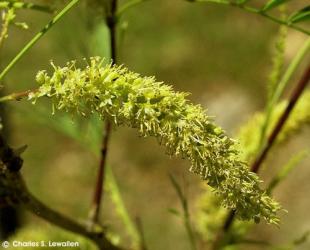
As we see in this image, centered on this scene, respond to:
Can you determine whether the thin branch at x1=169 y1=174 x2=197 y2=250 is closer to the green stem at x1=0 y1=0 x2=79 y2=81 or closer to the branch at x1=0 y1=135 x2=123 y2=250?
→ the branch at x1=0 y1=135 x2=123 y2=250

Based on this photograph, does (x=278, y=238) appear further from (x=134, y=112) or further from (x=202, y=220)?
(x=134, y=112)

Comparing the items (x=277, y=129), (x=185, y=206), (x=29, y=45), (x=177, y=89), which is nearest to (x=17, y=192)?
(x=29, y=45)

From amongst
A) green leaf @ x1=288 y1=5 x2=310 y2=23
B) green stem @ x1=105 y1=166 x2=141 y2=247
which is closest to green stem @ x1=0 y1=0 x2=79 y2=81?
green leaf @ x1=288 y1=5 x2=310 y2=23

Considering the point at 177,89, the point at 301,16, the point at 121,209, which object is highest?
the point at 177,89

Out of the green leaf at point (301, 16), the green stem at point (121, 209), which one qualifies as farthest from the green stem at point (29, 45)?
the green stem at point (121, 209)

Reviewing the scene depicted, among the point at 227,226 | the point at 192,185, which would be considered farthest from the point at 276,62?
the point at 192,185

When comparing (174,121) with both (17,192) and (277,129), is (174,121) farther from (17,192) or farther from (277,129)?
(277,129)
